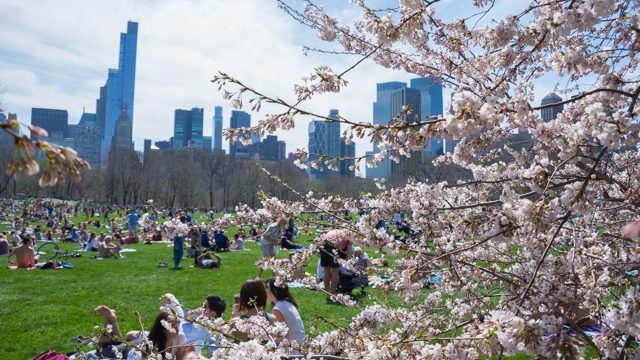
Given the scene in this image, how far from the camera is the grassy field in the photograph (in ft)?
24.0

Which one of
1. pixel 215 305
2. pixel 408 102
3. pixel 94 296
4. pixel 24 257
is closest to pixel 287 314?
pixel 215 305

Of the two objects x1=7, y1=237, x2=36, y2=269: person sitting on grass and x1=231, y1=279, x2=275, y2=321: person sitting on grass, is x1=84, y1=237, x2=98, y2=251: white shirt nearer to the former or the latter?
x1=7, y1=237, x2=36, y2=269: person sitting on grass

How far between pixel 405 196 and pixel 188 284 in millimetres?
9225

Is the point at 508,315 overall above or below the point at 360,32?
below

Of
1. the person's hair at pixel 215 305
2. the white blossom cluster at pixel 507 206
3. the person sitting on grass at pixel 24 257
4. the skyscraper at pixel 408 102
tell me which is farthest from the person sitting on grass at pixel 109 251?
the skyscraper at pixel 408 102

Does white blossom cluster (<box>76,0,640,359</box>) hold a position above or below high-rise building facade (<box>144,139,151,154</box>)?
below

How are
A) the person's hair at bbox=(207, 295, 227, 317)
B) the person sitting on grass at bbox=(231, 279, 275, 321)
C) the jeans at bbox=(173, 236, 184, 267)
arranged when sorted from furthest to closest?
the jeans at bbox=(173, 236, 184, 267) < the person's hair at bbox=(207, 295, 227, 317) < the person sitting on grass at bbox=(231, 279, 275, 321)

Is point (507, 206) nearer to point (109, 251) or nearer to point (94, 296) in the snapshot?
point (94, 296)

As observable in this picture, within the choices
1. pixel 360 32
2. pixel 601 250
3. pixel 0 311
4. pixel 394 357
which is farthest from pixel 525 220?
pixel 0 311

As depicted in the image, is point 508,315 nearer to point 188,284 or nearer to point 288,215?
point 288,215

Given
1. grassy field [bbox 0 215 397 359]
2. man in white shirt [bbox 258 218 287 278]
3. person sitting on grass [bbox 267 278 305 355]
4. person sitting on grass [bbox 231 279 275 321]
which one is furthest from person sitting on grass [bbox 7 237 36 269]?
person sitting on grass [bbox 267 278 305 355]

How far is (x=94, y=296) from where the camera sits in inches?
398

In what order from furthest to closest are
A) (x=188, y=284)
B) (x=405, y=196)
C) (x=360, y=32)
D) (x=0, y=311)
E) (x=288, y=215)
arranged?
(x=188, y=284), (x=0, y=311), (x=360, y=32), (x=288, y=215), (x=405, y=196)

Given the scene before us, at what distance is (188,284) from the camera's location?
37.4 ft
